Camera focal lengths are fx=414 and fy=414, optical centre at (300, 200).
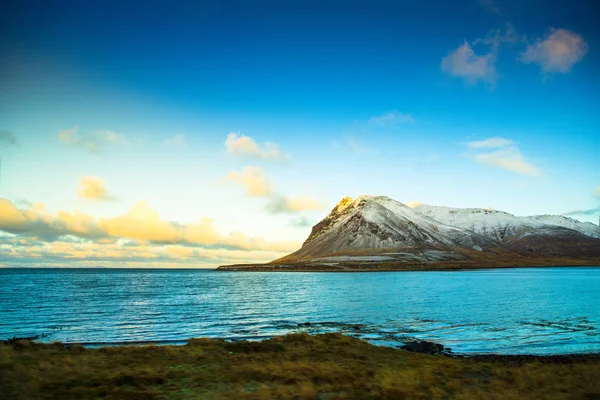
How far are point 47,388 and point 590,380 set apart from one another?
81.2 ft

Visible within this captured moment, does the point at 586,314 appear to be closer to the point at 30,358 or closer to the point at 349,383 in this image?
the point at 349,383

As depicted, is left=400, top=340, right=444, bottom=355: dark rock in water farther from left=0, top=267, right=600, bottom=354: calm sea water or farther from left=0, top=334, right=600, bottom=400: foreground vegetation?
left=0, top=334, right=600, bottom=400: foreground vegetation

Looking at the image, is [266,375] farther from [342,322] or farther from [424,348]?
[342,322]

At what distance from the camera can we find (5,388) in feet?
55.0

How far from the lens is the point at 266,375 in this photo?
67.9ft

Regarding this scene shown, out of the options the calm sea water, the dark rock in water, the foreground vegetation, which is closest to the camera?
the foreground vegetation

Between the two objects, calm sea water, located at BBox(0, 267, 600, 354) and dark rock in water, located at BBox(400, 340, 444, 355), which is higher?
dark rock in water, located at BBox(400, 340, 444, 355)

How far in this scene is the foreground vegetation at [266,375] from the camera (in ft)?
57.3

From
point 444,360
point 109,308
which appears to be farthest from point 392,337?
point 109,308

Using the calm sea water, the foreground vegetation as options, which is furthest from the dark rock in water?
the foreground vegetation

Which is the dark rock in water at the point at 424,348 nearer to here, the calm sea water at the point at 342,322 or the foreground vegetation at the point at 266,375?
the calm sea water at the point at 342,322

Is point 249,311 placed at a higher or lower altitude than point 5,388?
lower

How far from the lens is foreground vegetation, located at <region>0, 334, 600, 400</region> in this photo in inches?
688

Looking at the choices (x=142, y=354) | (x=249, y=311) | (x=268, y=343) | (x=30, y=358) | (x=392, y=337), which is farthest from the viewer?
(x=249, y=311)
